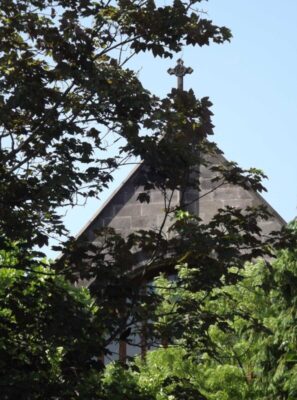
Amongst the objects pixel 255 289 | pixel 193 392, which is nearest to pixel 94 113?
pixel 193 392

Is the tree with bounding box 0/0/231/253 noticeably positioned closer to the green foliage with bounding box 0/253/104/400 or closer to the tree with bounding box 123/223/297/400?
the green foliage with bounding box 0/253/104/400

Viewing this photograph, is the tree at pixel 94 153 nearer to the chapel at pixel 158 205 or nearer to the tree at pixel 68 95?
the tree at pixel 68 95

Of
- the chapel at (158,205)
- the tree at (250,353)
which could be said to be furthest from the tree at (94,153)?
A: the chapel at (158,205)

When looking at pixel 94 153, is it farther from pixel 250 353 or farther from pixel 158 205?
pixel 158 205

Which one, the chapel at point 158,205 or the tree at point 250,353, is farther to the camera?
the chapel at point 158,205

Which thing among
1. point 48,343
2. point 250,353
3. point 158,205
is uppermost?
point 158,205

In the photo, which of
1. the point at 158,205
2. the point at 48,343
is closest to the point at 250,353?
the point at 158,205

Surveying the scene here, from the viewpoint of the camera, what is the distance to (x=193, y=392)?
10.9 meters

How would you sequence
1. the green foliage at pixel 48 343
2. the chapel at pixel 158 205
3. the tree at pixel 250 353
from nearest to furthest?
the green foliage at pixel 48 343
the tree at pixel 250 353
the chapel at pixel 158 205

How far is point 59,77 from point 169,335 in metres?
2.86

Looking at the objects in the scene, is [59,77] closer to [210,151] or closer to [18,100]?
[18,100]

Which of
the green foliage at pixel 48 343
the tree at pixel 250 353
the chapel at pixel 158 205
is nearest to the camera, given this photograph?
the green foliage at pixel 48 343

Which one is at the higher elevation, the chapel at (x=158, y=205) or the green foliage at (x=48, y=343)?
the chapel at (x=158, y=205)

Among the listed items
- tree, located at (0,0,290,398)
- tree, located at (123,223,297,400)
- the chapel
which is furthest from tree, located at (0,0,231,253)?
the chapel
